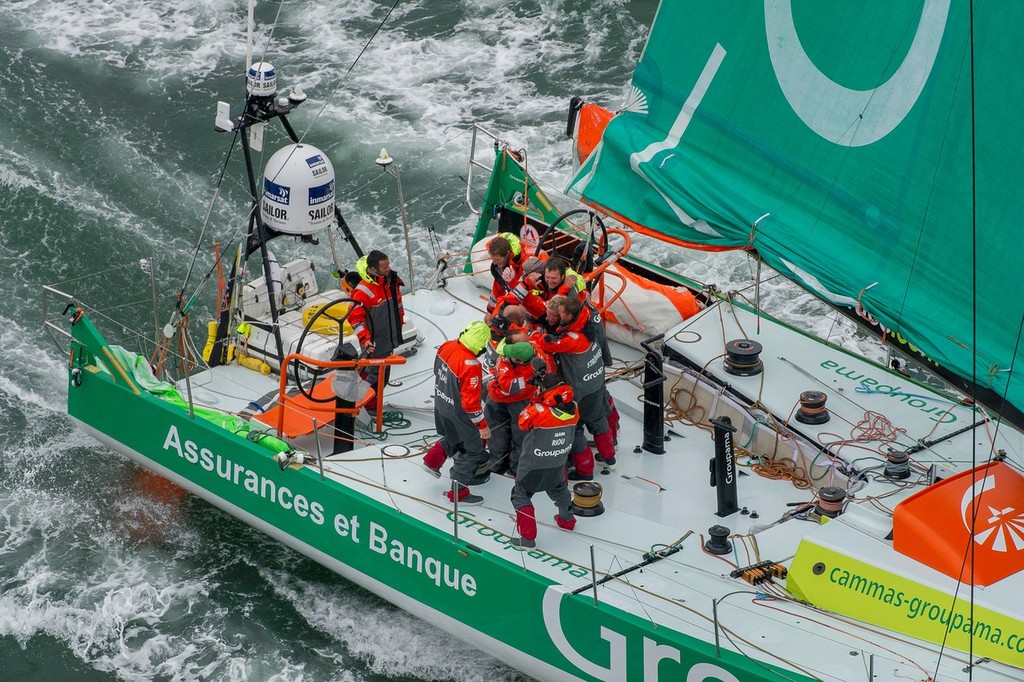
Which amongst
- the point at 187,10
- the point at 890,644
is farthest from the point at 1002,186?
the point at 187,10

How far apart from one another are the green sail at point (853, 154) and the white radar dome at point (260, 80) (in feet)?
7.07

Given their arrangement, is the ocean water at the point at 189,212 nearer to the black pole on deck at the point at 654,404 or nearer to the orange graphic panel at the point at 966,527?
the black pole on deck at the point at 654,404

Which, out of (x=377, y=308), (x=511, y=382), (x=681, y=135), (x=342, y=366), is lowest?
(x=342, y=366)

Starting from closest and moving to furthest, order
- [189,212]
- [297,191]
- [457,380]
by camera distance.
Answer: [457,380], [297,191], [189,212]

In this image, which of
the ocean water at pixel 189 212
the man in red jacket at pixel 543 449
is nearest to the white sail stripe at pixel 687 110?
the man in red jacket at pixel 543 449

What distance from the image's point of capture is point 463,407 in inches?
337

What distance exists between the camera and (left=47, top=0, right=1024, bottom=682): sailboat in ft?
24.8

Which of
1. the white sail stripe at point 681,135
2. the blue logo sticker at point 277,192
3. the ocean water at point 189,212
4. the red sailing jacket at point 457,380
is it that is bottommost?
the ocean water at point 189,212

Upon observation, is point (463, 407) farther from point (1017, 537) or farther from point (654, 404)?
point (1017, 537)

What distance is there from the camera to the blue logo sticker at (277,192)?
10.0 metres

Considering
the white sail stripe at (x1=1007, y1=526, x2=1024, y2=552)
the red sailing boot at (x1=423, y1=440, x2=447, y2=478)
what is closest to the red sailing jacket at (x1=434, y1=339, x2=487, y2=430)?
the red sailing boot at (x1=423, y1=440, x2=447, y2=478)

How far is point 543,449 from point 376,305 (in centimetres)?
Result: 180

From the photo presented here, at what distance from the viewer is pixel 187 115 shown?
15812mm

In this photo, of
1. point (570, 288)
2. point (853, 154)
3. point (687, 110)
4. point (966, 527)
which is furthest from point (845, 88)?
point (966, 527)
